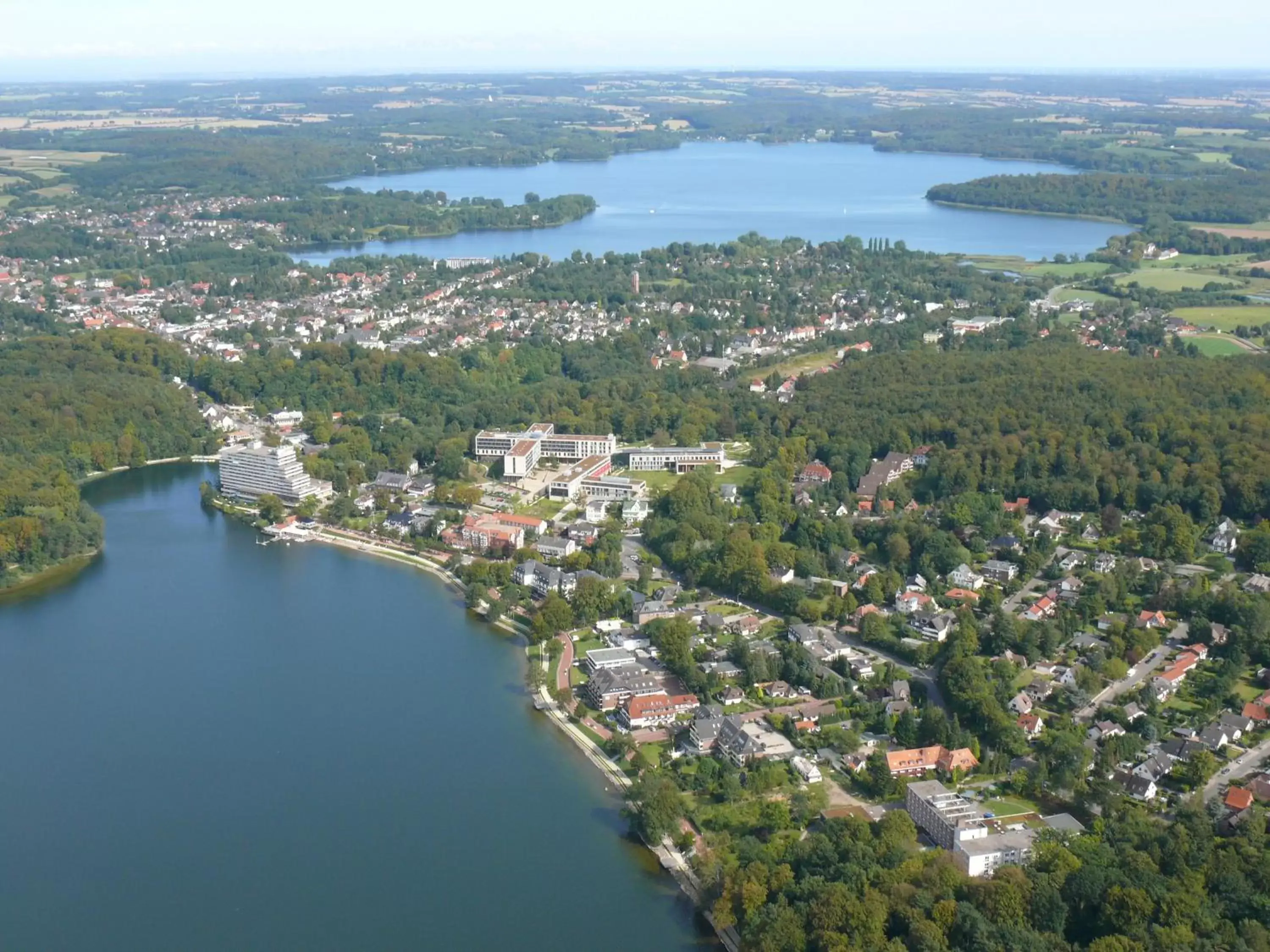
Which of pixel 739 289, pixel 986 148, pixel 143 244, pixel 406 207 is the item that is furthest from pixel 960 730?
pixel 986 148

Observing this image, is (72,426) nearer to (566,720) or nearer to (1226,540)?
(566,720)

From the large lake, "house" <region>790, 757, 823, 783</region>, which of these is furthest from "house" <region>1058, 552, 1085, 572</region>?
the large lake

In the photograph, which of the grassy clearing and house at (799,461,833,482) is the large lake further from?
the grassy clearing

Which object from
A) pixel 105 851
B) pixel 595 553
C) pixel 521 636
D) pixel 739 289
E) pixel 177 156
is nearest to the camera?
pixel 105 851

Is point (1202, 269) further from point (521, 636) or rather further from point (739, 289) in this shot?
point (521, 636)

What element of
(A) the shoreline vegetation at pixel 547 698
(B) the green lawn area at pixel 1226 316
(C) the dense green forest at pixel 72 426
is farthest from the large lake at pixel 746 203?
(A) the shoreline vegetation at pixel 547 698

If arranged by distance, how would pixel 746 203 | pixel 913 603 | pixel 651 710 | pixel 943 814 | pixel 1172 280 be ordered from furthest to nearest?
pixel 746 203 < pixel 1172 280 < pixel 913 603 < pixel 651 710 < pixel 943 814

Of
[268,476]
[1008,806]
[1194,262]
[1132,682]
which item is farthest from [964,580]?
[1194,262]
